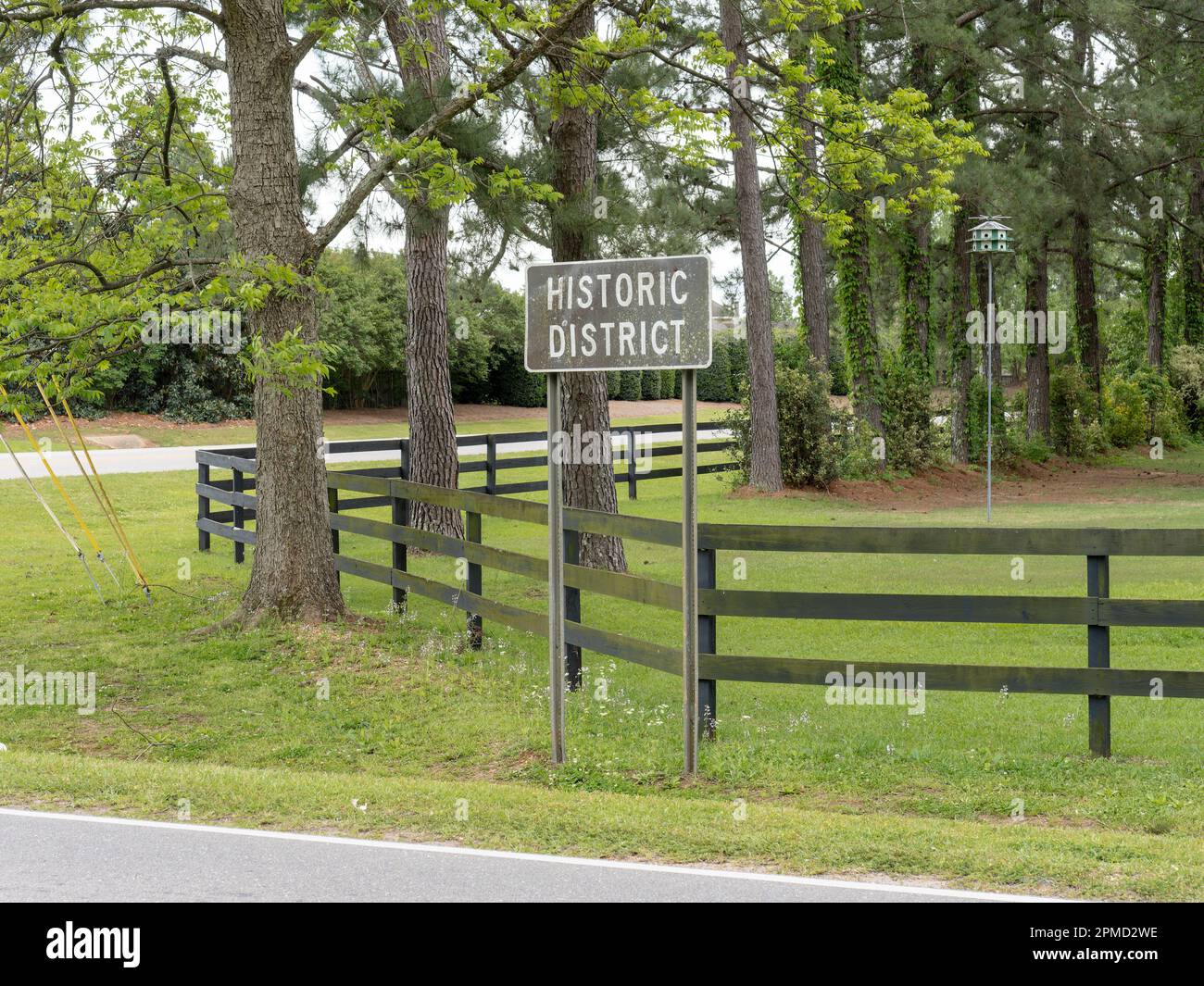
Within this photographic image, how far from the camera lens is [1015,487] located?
28.8m

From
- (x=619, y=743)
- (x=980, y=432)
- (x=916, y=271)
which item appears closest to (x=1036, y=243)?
(x=916, y=271)

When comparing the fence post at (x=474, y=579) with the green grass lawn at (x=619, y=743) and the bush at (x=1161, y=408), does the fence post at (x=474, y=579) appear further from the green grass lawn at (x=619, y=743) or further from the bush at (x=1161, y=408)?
the bush at (x=1161, y=408)

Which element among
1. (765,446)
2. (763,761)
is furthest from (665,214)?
(763,761)

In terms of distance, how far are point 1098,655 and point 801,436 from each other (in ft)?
57.9

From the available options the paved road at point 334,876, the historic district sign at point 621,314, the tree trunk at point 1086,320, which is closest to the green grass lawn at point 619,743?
the paved road at point 334,876

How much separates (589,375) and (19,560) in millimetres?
8523

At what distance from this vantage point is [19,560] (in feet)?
54.8

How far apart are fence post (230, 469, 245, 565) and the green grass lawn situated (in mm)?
1025

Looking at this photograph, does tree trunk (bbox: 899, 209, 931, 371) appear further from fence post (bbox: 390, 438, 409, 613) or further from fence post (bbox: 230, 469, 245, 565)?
fence post (bbox: 390, 438, 409, 613)

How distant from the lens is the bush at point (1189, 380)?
39.6 metres

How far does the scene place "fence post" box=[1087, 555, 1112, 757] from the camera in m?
7.49

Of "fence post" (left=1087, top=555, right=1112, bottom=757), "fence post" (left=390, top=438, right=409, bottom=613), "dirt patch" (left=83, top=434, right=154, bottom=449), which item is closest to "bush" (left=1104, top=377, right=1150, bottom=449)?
"dirt patch" (left=83, top=434, right=154, bottom=449)

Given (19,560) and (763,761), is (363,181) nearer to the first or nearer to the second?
(763,761)

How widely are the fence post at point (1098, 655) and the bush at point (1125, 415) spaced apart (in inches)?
1229
